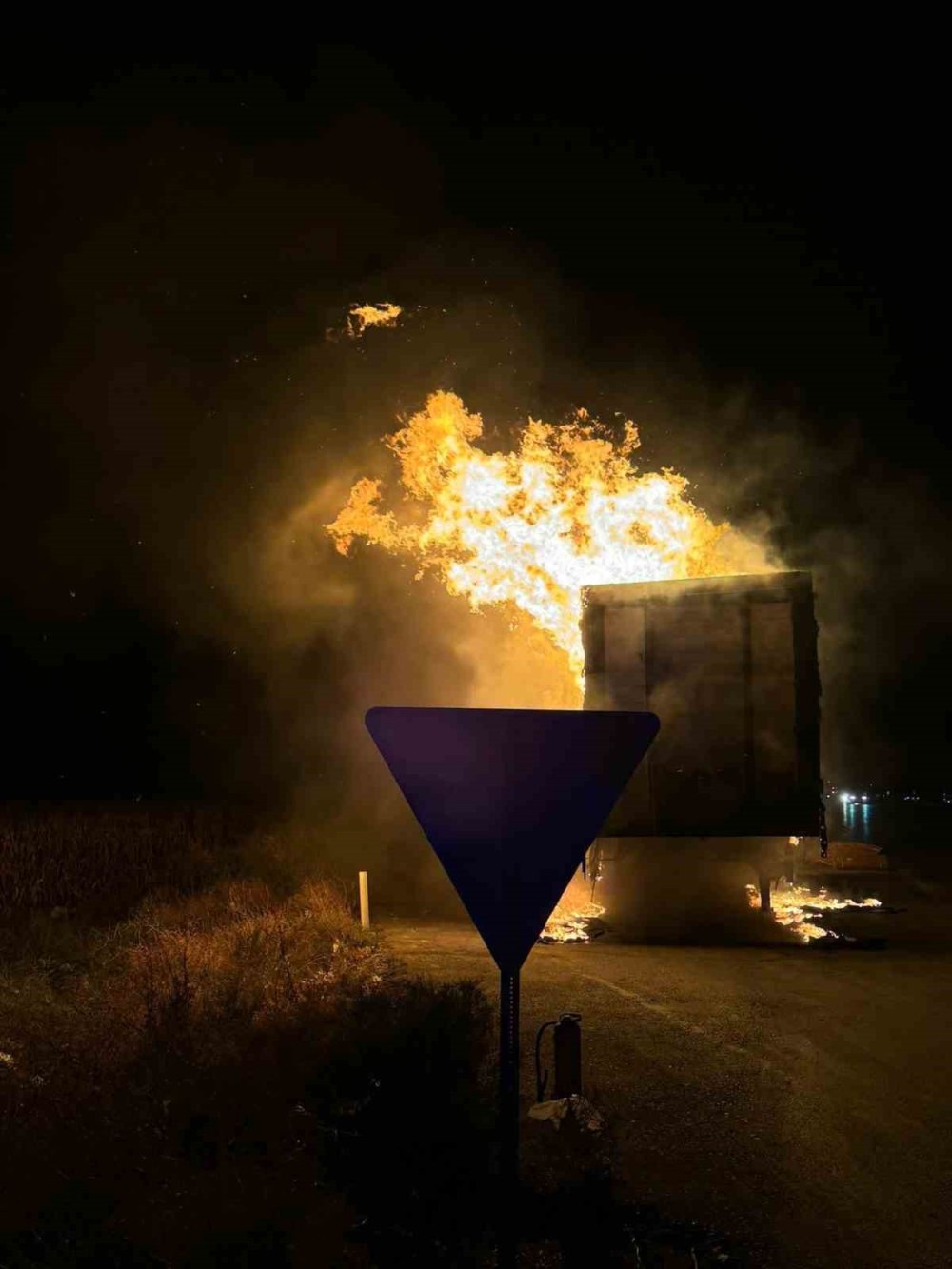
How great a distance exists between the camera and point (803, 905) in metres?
14.1

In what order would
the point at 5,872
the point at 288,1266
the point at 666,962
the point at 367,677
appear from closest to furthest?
the point at 288,1266
the point at 666,962
the point at 5,872
the point at 367,677

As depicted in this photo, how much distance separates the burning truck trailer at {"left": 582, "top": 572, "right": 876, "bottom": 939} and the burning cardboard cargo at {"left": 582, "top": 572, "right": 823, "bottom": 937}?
0.04 ft

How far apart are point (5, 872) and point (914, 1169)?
41.8ft

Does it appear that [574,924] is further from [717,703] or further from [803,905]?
[803,905]

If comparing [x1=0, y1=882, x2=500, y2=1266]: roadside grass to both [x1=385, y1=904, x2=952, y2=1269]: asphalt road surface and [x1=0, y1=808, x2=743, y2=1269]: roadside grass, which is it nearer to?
[x1=0, y1=808, x2=743, y2=1269]: roadside grass

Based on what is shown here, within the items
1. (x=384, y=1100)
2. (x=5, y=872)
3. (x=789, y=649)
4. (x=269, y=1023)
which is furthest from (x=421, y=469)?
(x=384, y=1100)

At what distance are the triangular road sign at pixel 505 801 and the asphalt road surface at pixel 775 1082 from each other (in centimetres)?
257

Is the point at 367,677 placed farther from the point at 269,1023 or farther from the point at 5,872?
the point at 269,1023

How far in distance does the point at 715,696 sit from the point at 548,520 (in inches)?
226

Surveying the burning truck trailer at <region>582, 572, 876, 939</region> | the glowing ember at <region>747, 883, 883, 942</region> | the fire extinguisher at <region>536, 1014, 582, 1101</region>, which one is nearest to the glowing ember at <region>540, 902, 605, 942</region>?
the burning truck trailer at <region>582, 572, 876, 939</region>

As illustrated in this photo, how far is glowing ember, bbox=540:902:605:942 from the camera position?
38.4ft

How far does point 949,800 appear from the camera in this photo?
215ft

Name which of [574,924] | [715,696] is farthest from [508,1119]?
[574,924]

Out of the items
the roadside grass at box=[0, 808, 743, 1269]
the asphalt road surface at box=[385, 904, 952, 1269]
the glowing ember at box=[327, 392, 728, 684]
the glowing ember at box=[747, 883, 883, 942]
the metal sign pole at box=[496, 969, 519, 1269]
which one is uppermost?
the glowing ember at box=[327, 392, 728, 684]
